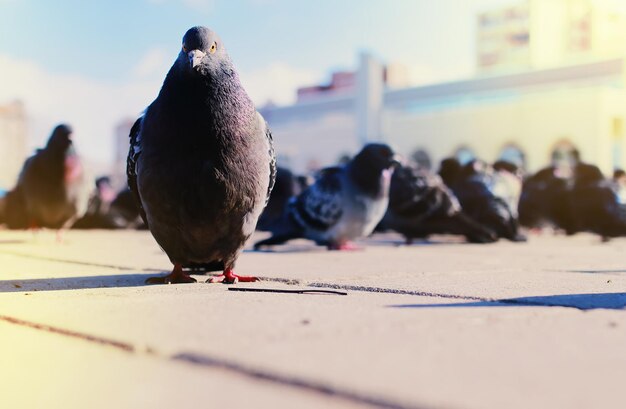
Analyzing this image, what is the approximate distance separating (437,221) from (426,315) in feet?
20.0

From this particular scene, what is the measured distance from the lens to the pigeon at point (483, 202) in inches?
→ 343

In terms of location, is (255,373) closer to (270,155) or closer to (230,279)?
(230,279)

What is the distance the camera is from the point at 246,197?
11.0ft

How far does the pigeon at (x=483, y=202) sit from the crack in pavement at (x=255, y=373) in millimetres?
7346

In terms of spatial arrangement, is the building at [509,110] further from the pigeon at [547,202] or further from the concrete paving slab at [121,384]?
the concrete paving slab at [121,384]

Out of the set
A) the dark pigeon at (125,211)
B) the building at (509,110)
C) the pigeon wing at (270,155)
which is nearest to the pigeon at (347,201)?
the pigeon wing at (270,155)

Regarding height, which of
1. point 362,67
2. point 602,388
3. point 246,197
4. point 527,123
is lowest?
point 602,388

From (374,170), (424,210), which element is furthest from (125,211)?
(374,170)

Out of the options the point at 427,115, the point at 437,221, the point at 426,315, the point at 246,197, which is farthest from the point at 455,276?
the point at 427,115

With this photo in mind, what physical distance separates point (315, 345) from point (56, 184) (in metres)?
6.46

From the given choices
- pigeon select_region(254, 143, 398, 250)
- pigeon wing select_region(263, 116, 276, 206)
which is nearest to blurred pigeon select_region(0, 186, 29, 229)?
pigeon select_region(254, 143, 398, 250)

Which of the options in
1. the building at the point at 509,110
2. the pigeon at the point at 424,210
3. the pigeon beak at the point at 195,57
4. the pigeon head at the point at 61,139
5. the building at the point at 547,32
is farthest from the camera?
the building at the point at 547,32

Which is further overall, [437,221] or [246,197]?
[437,221]

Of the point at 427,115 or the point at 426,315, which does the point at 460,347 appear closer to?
the point at 426,315
